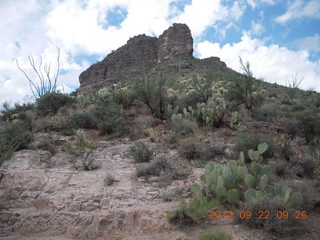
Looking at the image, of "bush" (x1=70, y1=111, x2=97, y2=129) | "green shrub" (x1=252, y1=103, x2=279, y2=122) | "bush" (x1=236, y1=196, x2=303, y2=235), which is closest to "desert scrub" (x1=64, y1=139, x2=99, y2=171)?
"bush" (x1=70, y1=111, x2=97, y2=129)

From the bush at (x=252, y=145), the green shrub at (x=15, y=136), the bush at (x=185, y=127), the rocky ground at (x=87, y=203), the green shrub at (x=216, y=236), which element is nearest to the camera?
the green shrub at (x=216, y=236)

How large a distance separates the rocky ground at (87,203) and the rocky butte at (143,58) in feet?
91.0

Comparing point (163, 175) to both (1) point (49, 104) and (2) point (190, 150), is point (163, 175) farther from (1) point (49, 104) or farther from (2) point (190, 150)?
(1) point (49, 104)

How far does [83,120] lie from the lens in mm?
10352

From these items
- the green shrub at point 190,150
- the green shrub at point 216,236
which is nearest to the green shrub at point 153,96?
the green shrub at point 190,150

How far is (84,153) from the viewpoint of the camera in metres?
7.52

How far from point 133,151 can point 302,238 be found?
4.60 meters

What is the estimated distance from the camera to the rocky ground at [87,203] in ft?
13.3

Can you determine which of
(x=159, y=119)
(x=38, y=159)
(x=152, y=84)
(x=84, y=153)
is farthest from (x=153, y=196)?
(x=152, y=84)

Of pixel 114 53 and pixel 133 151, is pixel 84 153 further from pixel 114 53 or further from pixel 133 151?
pixel 114 53

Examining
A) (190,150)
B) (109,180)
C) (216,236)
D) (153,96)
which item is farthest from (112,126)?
(216,236)

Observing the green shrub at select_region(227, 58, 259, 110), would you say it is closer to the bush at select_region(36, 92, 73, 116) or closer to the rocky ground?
the rocky ground

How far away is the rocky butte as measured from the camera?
38312 mm

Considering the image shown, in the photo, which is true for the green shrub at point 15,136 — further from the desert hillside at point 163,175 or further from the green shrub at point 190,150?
the green shrub at point 190,150
